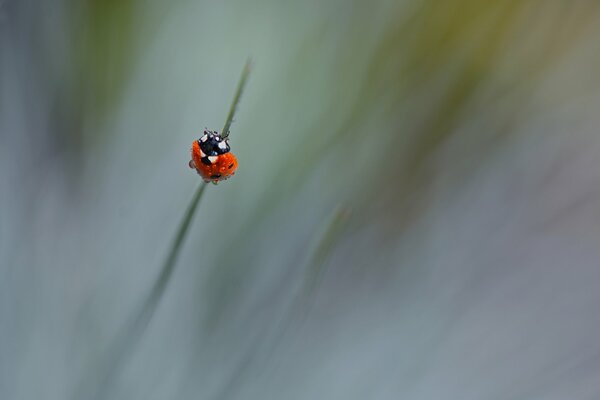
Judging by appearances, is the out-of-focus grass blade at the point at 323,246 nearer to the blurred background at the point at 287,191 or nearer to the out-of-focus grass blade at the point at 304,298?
the out-of-focus grass blade at the point at 304,298

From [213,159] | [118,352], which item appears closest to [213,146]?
[213,159]

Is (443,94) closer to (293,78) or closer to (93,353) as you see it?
(293,78)

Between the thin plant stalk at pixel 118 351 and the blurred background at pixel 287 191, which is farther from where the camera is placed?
the blurred background at pixel 287 191

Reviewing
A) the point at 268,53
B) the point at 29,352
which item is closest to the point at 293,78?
the point at 268,53

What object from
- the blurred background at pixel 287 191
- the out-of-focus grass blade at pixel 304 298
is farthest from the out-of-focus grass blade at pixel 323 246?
the blurred background at pixel 287 191

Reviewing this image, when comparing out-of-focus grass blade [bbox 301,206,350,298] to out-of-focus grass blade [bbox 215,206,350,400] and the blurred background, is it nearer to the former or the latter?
out-of-focus grass blade [bbox 215,206,350,400]
